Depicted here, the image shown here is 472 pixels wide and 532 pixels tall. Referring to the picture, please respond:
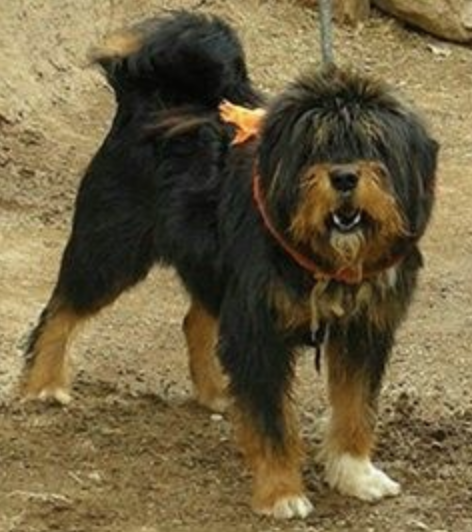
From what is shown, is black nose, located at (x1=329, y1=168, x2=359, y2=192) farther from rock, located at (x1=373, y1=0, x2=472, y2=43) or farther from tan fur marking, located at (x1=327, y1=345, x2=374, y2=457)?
rock, located at (x1=373, y1=0, x2=472, y2=43)

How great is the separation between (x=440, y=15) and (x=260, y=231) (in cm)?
839

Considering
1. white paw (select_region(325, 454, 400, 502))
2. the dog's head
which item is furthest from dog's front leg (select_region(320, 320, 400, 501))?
the dog's head

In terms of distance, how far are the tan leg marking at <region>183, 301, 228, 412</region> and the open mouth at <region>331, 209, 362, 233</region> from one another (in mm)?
1692

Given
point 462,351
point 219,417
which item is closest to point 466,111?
point 462,351

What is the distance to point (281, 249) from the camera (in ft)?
17.0

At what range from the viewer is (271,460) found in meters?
5.41

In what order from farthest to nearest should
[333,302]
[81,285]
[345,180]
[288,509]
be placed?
[81,285] → [288,509] → [333,302] → [345,180]

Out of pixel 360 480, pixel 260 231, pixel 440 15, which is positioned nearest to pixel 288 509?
pixel 360 480

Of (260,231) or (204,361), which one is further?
(204,361)

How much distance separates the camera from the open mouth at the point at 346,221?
486 cm

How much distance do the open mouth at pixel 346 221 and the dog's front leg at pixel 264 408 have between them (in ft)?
1.75

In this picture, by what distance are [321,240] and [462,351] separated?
249 cm

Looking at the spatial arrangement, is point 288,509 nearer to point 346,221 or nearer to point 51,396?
point 346,221

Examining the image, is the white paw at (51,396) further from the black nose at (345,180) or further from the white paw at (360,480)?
the black nose at (345,180)
